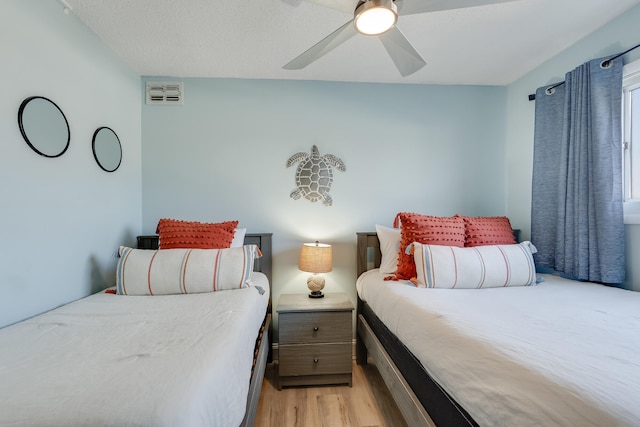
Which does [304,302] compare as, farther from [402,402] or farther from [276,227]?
[402,402]

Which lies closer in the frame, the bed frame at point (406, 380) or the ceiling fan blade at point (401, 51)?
the bed frame at point (406, 380)

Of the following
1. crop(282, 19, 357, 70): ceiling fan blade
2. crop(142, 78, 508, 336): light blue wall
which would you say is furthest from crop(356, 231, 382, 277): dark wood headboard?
crop(282, 19, 357, 70): ceiling fan blade

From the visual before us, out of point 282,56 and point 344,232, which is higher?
point 282,56

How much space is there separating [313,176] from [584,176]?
1.87 m

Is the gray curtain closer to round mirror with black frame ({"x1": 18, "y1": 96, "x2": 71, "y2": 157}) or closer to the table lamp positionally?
the table lamp

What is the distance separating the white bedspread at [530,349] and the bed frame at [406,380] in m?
0.06

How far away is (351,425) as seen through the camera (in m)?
1.65

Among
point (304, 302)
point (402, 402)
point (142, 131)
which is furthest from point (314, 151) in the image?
point (402, 402)

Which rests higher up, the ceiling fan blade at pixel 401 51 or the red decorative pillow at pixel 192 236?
the ceiling fan blade at pixel 401 51

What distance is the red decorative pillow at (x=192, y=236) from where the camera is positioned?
202cm

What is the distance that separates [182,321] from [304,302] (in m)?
1.03

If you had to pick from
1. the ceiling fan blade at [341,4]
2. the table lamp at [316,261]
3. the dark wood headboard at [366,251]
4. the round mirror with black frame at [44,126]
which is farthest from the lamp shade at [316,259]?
the round mirror with black frame at [44,126]

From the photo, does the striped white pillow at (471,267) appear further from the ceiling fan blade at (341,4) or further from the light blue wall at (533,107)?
the ceiling fan blade at (341,4)

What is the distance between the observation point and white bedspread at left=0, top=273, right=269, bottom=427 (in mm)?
691
